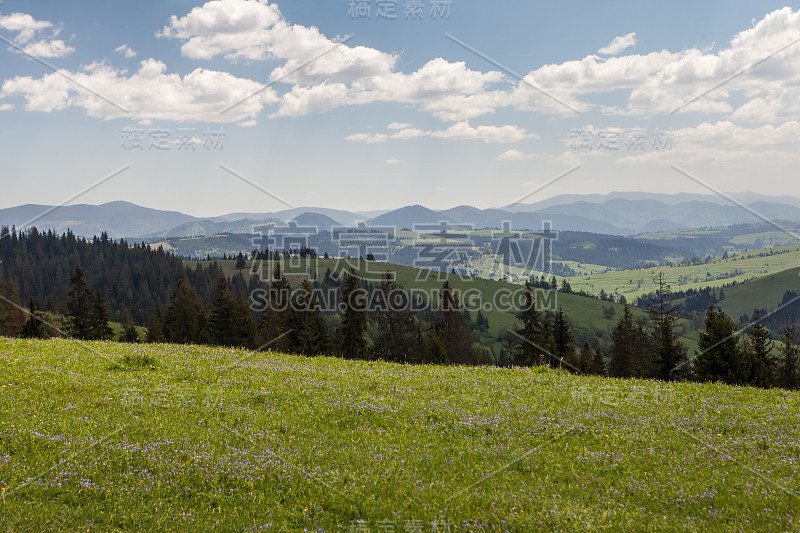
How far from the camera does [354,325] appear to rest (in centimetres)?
6719


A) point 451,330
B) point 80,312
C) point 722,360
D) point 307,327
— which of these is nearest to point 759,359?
point 722,360

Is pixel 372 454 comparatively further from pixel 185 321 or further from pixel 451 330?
pixel 185 321

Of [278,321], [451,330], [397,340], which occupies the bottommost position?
[451,330]

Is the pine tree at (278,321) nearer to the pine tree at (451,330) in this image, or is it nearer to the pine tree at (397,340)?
the pine tree at (397,340)

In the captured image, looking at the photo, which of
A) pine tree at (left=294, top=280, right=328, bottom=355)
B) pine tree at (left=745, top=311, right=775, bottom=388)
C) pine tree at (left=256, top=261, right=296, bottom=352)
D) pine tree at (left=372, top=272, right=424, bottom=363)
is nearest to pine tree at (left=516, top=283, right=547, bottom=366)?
pine tree at (left=372, top=272, right=424, bottom=363)

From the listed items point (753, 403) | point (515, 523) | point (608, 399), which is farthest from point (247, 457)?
point (753, 403)

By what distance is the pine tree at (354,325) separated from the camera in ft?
217

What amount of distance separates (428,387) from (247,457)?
29.7ft

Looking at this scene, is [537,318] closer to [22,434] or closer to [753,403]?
[753,403]

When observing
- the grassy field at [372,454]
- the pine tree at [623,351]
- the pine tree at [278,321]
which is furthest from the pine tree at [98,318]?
the pine tree at [623,351]

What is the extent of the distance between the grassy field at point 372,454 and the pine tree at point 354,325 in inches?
1826

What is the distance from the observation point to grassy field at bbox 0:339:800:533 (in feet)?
30.6

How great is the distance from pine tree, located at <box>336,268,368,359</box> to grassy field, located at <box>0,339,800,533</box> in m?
46.4

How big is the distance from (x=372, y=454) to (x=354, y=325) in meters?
55.4
